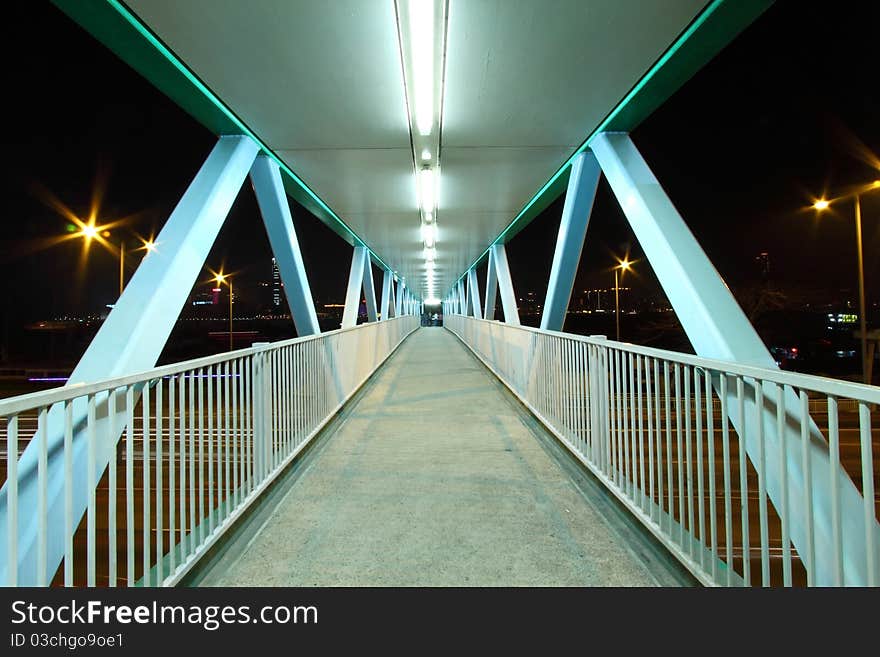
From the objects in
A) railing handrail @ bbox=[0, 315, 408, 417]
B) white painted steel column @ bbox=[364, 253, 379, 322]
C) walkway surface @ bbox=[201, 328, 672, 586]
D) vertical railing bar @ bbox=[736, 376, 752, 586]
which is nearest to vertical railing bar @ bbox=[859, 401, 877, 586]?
vertical railing bar @ bbox=[736, 376, 752, 586]

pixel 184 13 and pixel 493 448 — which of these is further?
pixel 493 448

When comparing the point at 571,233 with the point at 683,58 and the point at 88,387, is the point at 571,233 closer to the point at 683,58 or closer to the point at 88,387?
the point at 683,58

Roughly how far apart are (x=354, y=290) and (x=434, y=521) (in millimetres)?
7864

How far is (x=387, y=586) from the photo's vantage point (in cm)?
199

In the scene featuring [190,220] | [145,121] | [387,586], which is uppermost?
[145,121]

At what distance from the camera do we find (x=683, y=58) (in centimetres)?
293

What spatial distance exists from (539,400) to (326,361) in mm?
2219

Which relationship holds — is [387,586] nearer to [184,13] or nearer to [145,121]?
[184,13]

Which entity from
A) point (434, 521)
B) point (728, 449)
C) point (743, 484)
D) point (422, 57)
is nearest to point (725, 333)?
point (728, 449)

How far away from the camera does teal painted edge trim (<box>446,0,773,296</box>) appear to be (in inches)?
98.9

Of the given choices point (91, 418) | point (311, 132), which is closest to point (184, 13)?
point (311, 132)

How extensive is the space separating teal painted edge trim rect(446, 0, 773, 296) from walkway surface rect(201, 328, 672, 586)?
9.33 feet

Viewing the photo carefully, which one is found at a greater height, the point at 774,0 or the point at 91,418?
the point at 774,0

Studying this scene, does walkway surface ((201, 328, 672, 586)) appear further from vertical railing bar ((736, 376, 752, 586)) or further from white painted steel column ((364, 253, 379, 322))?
white painted steel column ((364, 253, 379, 322))
